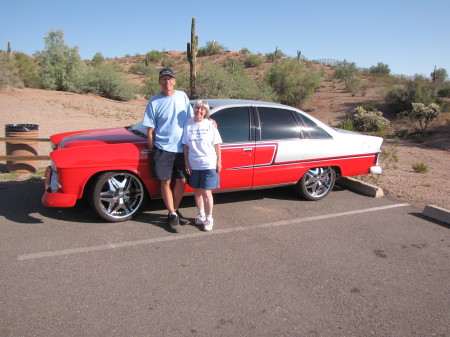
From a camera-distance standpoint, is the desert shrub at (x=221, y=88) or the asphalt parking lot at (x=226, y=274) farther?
the desert shrub at (x=221, y=88)

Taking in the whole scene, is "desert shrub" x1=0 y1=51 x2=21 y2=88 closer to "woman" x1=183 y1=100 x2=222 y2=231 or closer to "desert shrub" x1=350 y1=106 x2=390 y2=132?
"desert shrub" x1=350 y1=106 x2=390 y2=132

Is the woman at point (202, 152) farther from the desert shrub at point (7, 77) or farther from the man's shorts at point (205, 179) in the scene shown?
the desert shrub at point (7, 77)

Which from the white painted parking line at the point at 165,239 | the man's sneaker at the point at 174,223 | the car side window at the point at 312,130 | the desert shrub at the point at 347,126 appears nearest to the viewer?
the white painted parking line at the point at 165,239

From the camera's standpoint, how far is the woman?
14.1 feet

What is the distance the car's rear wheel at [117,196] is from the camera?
176 inches

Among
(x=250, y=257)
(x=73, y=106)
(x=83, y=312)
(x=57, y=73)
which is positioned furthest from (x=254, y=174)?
(x=57, y=73)

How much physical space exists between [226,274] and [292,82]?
26.5 meters

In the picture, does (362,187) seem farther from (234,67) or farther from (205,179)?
(234,67)

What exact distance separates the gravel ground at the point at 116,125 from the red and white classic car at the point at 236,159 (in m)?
1.27

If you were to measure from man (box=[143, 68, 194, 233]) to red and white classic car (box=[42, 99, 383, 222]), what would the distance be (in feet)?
0.85

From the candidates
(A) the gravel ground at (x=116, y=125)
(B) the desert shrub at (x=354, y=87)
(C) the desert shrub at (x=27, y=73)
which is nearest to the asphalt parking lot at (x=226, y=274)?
(A) the gravel ground at (x=116, y=125)

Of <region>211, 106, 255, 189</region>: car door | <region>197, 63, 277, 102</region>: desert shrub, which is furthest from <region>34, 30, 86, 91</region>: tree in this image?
<region>211, 106, 255, 189</region>: car door

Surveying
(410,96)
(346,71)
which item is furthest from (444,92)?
(346,71)

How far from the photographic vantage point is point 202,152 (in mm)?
4309
